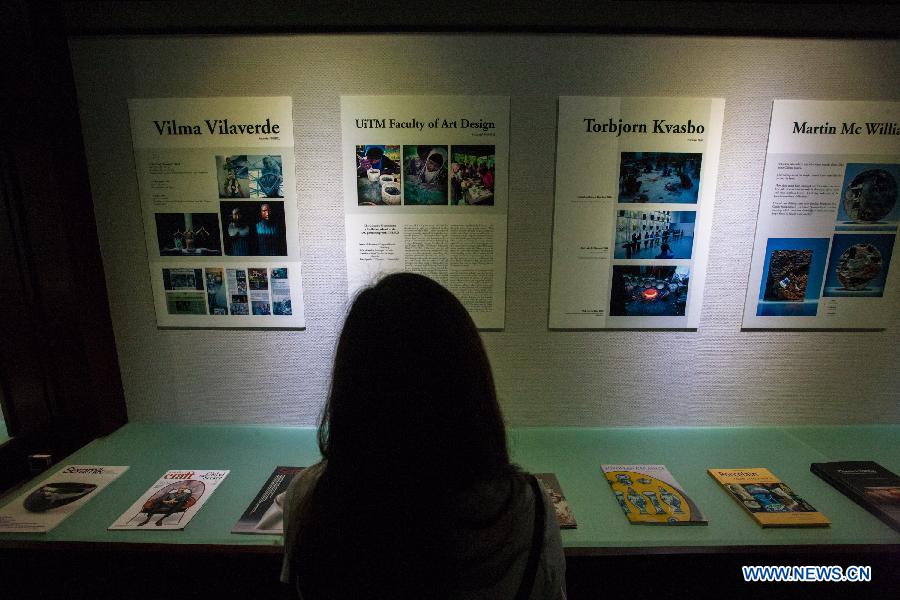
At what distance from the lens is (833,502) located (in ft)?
3.95

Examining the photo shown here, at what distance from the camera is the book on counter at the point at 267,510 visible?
3.57 feet

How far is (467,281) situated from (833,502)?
52.3 inches

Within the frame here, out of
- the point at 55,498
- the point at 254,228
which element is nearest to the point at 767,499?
the point at 254,228

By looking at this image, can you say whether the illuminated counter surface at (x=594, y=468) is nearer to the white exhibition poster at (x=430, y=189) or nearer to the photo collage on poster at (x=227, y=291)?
the photo collage on poster at (x=227, y=291)

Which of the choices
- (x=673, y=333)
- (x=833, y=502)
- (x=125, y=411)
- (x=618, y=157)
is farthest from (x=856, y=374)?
(x=125, y=411)

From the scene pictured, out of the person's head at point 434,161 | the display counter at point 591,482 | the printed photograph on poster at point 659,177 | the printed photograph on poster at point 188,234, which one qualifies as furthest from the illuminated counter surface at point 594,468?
the person's head at point 434,161

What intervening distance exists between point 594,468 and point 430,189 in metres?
1.14

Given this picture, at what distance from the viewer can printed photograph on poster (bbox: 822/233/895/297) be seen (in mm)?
1462

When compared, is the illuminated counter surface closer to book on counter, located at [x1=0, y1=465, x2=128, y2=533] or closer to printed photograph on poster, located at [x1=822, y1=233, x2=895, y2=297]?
book on counter, located at [x1=0, y1=465, x2=128, y2=533]

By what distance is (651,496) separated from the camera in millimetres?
1208

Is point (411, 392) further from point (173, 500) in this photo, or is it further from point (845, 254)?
point (845, 254)

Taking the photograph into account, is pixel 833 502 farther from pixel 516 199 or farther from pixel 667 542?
pixel 516 199

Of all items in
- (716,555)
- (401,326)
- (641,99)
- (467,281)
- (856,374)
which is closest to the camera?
(401,326)

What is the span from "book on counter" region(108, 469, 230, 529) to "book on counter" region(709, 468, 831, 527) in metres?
1.62
